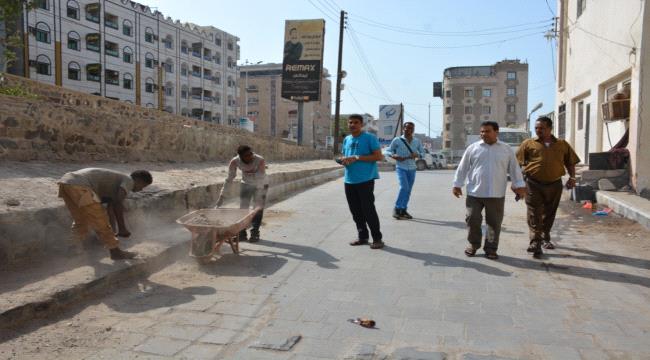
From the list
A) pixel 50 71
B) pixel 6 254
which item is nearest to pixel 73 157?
pixel 6 254

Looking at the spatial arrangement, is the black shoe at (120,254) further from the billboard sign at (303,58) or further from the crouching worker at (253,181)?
the billboard sign at (303,58)

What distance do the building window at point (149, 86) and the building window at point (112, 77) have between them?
431 centimetres

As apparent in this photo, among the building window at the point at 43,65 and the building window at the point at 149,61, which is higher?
the building window at the point at 149,61

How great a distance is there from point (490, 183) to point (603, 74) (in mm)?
9305

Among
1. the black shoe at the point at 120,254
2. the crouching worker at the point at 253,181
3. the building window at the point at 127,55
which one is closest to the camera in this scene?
the black shoe at the point at 120,254

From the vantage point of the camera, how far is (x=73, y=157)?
28.8 feet

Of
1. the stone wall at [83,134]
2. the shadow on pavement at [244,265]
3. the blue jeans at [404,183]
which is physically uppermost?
the stone wall at [83,134]

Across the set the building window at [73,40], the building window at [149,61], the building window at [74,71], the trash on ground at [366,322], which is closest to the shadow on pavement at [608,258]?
the trash on ground at [366,322]

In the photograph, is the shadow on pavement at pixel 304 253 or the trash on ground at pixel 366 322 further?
the shadow on pavement at pixel 304 253

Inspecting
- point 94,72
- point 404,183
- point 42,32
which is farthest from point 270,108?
point 404,183

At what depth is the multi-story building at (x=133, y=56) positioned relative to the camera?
42000mm

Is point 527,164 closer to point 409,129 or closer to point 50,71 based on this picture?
point 409,129

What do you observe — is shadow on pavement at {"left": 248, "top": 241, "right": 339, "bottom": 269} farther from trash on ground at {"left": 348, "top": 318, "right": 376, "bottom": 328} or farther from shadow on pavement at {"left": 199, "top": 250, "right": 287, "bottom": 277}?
trash on ground at {"left": 348, "top": 318, "right": 376, "bottom": 328}

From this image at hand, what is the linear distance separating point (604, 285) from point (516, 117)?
82.0 meters
